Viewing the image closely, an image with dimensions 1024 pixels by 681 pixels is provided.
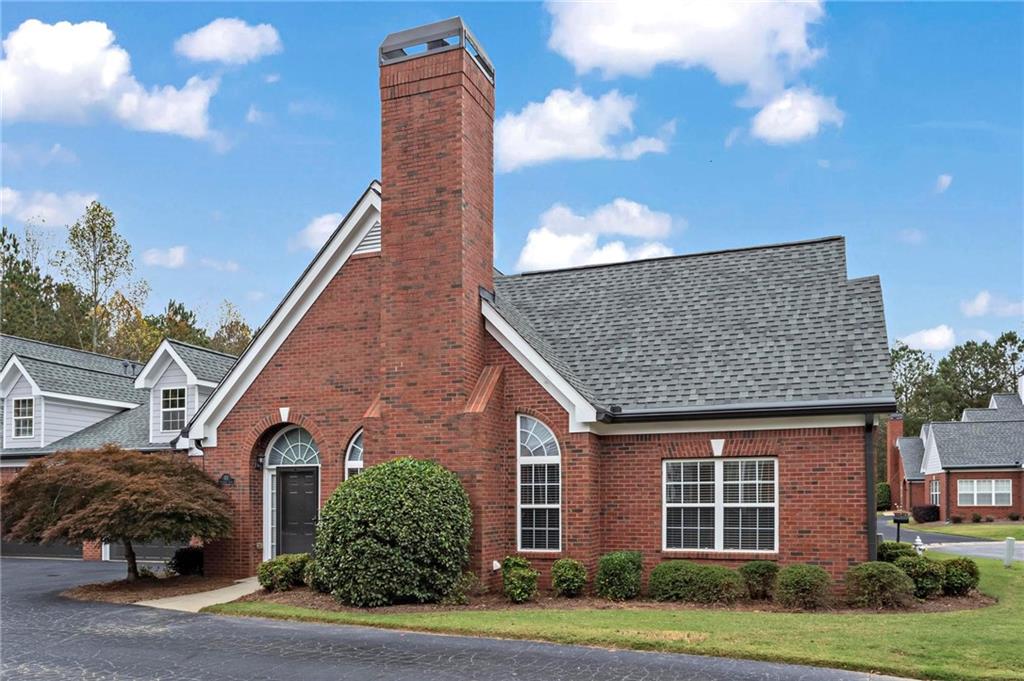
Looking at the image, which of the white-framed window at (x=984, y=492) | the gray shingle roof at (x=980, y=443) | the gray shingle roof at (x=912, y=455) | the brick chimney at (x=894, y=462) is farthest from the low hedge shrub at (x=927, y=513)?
the brick chimney at (x=894, y=462)

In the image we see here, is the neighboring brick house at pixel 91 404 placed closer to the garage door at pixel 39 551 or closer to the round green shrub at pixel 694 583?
the garage door at pixel 39 551

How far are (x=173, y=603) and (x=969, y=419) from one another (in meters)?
49.1

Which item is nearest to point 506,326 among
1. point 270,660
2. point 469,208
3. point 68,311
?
point 469,208

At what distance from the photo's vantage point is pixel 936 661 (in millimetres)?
9109

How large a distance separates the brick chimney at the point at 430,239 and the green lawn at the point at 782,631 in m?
3.25

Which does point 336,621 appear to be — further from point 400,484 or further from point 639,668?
point 639,668

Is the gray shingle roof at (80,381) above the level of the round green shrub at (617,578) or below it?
above

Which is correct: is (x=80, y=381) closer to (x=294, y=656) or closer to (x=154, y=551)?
(x=154, y=551)

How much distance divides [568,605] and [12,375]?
67.2 ft

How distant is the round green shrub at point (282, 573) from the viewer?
14.8 meters

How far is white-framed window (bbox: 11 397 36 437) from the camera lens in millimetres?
25797

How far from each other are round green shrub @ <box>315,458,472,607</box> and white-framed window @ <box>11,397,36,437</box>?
648 inches

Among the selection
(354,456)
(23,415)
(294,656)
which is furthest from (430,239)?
(23,415)

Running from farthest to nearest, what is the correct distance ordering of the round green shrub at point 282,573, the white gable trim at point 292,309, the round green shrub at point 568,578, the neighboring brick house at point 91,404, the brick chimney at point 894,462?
1. the brick chimney at point 894,462
2. the neighboring brick house at point 91,404
3. the white gable trim at point 292,309
4. the round green shrub at point 282,573
5. the round green shrub at point 568,578
